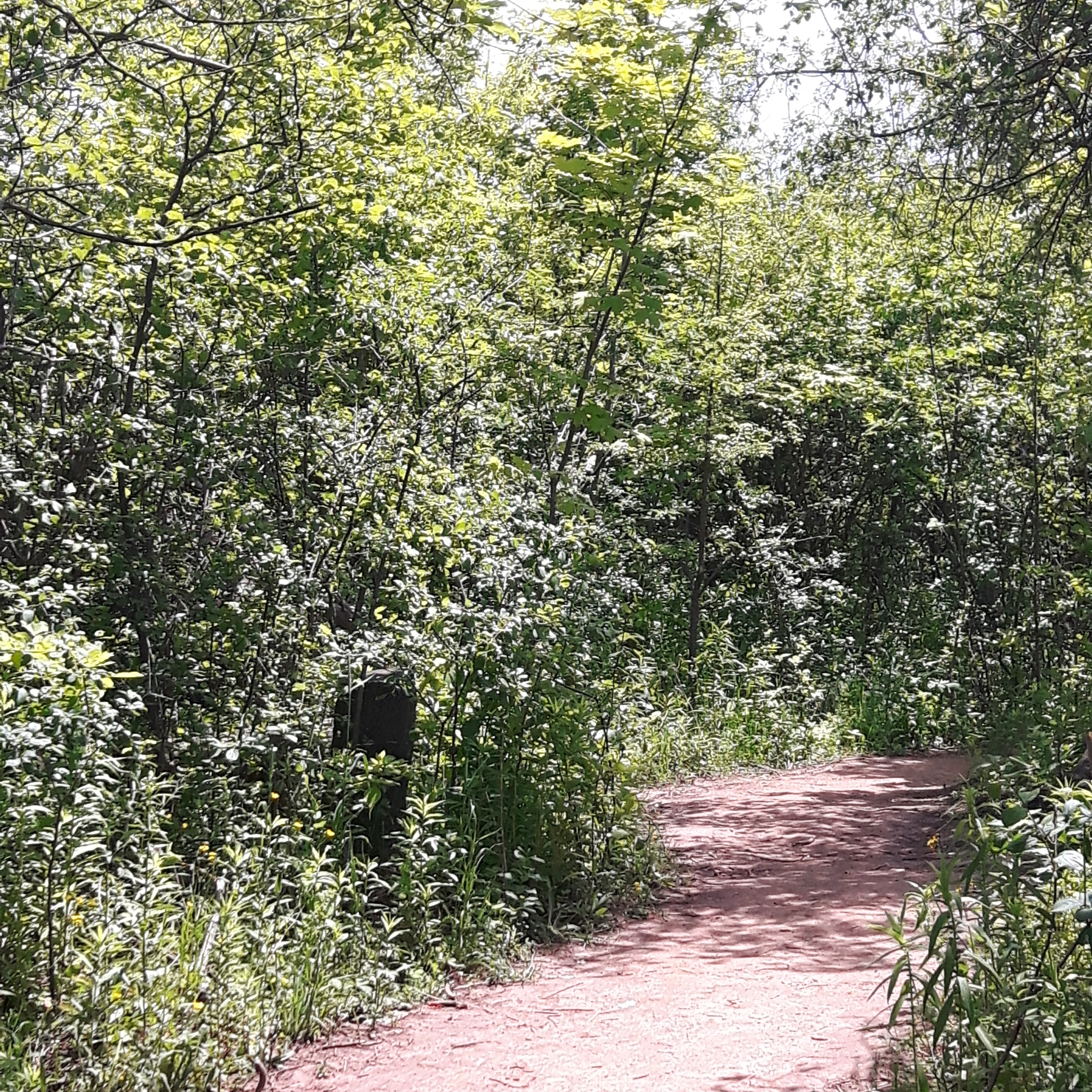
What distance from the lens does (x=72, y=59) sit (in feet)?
15.1

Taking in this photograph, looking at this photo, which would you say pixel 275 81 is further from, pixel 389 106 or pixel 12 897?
pixel 12 897

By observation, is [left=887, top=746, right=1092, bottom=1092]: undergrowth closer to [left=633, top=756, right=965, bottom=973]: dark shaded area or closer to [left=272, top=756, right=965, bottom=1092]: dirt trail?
[left=272, top=756, right=965, bottom=1092]: dirt trail

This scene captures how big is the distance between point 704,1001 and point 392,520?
9.93 ft

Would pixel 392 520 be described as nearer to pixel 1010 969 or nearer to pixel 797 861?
pixel 797 861

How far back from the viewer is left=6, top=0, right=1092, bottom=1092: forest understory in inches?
176

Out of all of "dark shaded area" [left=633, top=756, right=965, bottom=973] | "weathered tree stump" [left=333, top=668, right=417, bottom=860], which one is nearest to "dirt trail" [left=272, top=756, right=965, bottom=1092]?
"dark shaded area" [left=633, top=756, right=965, bottom=973]

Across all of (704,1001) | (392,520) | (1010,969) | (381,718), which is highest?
(392,520)

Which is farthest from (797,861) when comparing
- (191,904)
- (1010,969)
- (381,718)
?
(191,904)

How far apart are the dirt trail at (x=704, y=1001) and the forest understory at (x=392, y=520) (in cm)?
22

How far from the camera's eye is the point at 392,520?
6.93 meters

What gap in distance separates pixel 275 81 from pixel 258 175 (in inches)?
47.7

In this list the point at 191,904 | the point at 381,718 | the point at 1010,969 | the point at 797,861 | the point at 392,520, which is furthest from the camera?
the point at 797,861

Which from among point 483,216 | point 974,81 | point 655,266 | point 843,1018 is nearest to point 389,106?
point 483,216

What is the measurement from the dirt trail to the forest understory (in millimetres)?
220
